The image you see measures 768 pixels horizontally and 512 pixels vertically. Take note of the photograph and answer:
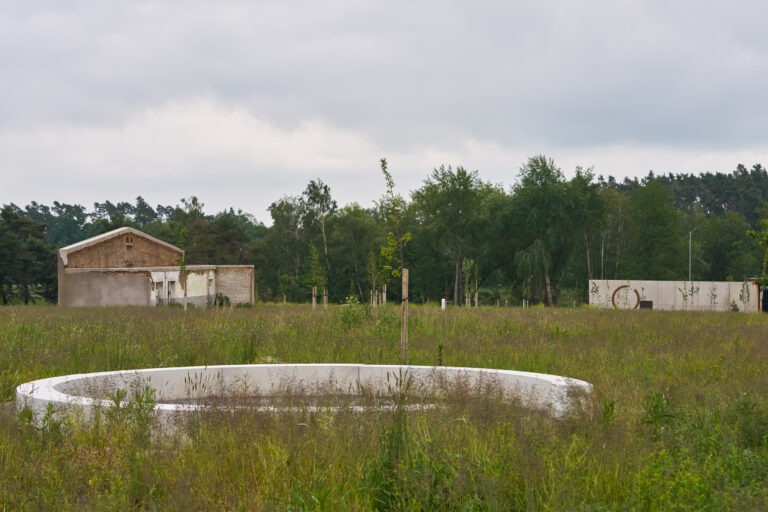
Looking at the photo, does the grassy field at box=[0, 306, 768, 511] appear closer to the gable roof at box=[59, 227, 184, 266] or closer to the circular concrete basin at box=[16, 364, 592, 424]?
the circular concrete basin at box=[16, 364, 592, 424]

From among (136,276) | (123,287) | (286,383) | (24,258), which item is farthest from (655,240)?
(286,383)

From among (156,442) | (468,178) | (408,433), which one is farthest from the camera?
(468,178)

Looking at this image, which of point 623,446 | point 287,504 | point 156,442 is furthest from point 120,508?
point 623,446

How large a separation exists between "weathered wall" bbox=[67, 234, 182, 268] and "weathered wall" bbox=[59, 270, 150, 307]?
1.79 metres

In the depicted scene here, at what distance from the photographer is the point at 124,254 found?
38.7 metres

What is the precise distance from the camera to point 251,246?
206ft

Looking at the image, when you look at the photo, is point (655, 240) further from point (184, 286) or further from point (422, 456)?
point (422, 456)

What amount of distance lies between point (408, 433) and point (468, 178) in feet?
165

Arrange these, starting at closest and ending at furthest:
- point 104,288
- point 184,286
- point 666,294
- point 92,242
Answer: point 184,286 → point 104,288 → point 92,242 → point 666,294

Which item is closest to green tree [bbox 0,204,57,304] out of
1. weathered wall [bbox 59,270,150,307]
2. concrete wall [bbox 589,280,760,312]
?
weathered wall [bbox 59,270,150,307]

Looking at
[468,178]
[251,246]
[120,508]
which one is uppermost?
[468,178]

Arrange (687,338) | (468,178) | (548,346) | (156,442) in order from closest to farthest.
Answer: (156,442)
(548,346)
(687,338)
(468,178)

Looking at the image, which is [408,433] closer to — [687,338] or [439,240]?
[687,338]

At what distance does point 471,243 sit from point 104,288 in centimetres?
2892
